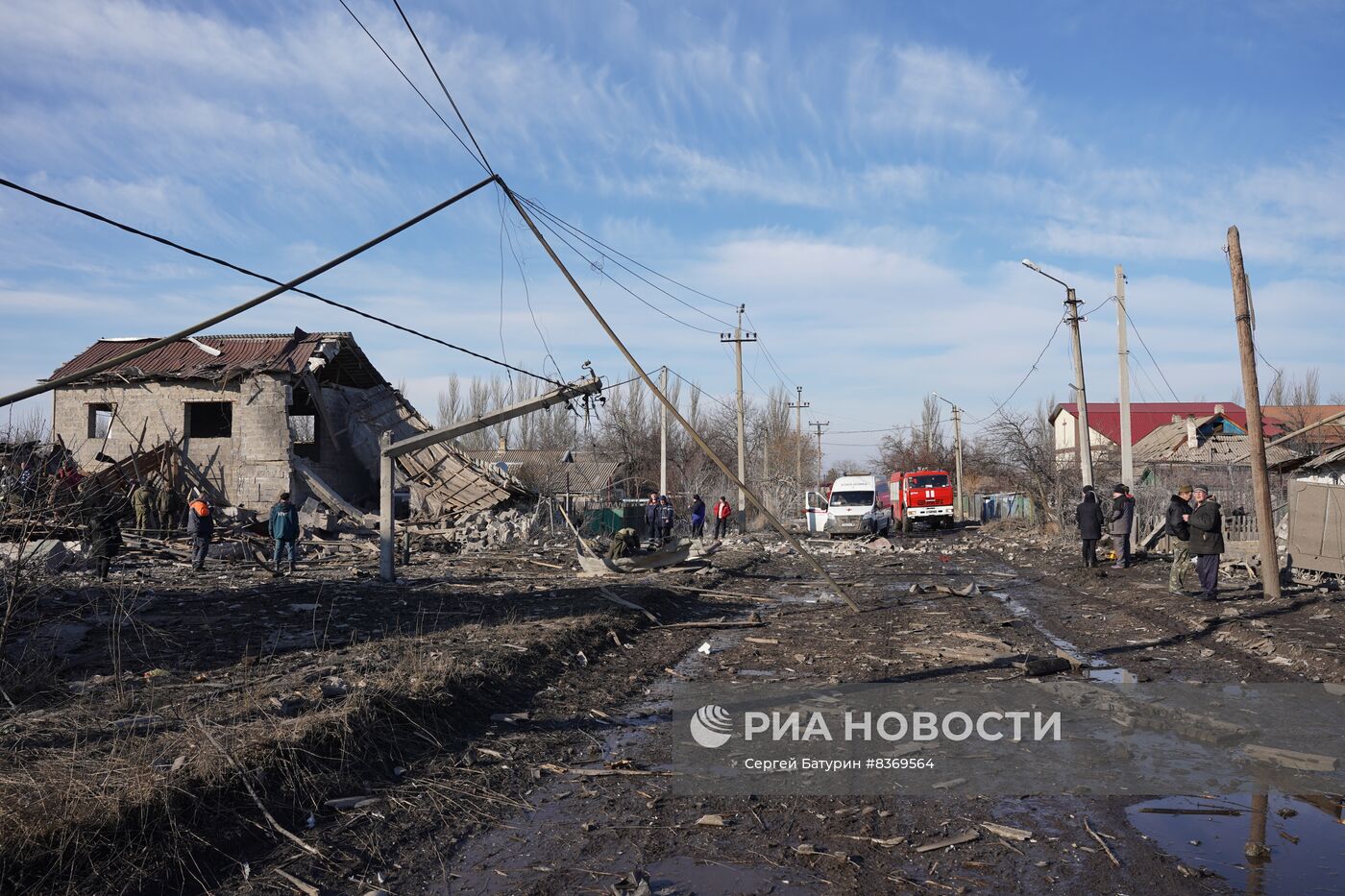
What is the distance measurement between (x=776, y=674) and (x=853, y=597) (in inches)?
313

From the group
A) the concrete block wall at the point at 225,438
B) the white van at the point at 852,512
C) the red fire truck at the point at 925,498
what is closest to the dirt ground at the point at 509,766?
the concrete block wall at the point at 225,438

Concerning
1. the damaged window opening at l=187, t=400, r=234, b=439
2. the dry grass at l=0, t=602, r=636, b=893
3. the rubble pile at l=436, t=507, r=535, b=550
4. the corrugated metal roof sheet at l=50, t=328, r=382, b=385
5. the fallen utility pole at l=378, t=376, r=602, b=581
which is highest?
the corrugated metal roof sheet at l=50, t=328, r=382, b=385

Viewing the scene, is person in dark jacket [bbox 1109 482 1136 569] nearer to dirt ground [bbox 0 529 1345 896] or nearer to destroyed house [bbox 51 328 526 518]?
dirt ground [bbox 0 529 1345 896]

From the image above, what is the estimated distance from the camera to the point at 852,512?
3775cm

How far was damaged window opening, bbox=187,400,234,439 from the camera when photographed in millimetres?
29125

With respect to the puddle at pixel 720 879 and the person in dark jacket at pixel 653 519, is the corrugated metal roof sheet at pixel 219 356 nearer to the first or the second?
the person in dark jacket at pixel 653 519

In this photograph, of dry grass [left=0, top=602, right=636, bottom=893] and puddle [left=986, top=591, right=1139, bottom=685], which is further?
puddle [left=986, top=591, right=1139, bottom=685]

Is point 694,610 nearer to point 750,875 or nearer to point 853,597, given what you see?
point 853,597

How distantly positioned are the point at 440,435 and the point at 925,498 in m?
33.2

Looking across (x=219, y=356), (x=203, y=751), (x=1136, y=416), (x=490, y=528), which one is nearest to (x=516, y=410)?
(x=203, y=751)

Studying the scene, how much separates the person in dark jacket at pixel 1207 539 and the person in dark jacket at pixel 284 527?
1594cm

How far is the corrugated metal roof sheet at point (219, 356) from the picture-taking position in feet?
88.8

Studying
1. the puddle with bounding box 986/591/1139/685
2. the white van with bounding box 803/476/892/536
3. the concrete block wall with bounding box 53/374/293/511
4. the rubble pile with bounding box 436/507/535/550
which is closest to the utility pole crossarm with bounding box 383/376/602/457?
the puddle with bounding box 986/591/1139/685

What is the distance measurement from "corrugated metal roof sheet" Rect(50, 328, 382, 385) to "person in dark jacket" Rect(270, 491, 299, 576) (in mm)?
9456
